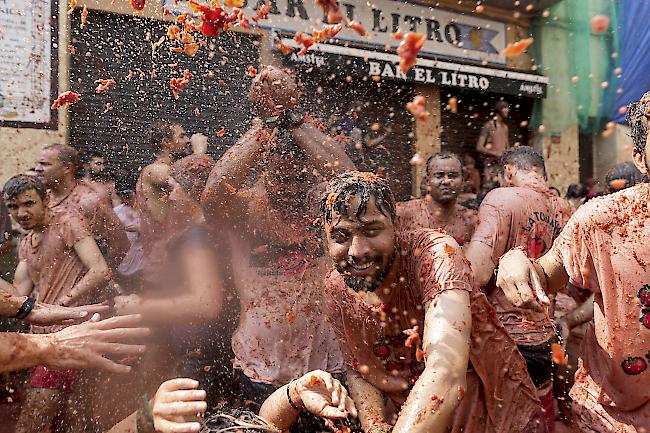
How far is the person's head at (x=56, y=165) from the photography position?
4.16 m

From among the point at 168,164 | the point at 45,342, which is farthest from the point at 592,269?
the point at 168,164

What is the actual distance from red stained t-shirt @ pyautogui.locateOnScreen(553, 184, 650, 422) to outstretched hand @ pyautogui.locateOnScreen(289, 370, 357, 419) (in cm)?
101

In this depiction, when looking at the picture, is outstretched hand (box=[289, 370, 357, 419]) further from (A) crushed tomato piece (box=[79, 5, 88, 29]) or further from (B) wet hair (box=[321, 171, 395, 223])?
(A) crushed tomato piece (box=[79, 5, 88, 29])

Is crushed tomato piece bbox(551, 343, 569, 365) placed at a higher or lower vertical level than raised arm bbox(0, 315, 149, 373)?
lower

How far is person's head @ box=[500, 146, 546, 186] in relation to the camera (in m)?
4.02

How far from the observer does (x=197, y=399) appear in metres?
2.22

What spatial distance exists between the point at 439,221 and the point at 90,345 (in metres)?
2.59

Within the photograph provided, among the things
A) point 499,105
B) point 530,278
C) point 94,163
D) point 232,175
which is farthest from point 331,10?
point 499,105

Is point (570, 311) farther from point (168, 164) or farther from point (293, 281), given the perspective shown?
point (168, 164)

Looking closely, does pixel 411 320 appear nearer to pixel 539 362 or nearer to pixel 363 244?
pixel 363 244

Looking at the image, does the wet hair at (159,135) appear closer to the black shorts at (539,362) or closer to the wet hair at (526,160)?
the wet hair at (526,160)

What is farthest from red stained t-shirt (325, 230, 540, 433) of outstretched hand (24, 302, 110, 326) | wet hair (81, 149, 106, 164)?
wet hair (81, 149, 106, 164)

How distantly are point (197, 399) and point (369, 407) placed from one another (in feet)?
2.35

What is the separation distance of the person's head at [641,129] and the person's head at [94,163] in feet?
14.0
